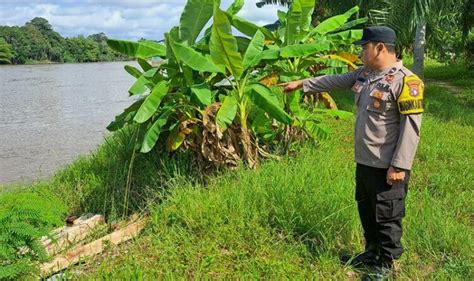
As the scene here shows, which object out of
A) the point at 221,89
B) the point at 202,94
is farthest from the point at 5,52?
the point at 202,94

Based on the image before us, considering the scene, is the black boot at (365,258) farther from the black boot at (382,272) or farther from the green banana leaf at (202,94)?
the green banana leaf at (202,94)

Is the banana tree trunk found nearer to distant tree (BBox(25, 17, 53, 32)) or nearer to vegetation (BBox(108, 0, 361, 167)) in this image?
vegetation (BBox(108, 0, 361, 167))

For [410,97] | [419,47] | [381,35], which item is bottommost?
[410,97]

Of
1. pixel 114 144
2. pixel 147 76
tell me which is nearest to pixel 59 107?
pixel 114 144

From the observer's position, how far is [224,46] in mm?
4395

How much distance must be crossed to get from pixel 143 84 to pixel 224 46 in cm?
95

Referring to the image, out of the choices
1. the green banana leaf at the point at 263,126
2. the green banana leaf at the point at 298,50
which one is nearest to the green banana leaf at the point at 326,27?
the green banana leaf at the point at 298,50

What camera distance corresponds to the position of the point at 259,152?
5098mm

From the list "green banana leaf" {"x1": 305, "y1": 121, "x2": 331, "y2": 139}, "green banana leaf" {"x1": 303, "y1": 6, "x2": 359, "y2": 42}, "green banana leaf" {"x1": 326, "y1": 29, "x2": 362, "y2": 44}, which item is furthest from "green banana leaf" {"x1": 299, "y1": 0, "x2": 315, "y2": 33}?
"green banana leaf" {"x1": 305, "y1": 121, "x2": 331, "y2": 139}

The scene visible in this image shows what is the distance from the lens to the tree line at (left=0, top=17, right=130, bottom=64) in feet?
201

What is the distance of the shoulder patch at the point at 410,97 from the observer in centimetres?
279

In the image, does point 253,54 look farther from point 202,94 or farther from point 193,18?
point 193,18

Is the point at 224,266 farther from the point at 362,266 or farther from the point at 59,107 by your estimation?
the point at 59,107

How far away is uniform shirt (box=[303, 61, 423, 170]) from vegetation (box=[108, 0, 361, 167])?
1.47 m
